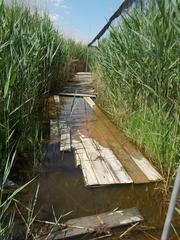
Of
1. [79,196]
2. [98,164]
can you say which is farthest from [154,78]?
[79,196]

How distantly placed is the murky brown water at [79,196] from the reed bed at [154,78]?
0.32m

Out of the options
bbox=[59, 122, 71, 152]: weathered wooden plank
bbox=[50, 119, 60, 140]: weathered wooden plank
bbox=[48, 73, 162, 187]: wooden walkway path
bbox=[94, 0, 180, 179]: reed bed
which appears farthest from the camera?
bbox=[50, 119, 60, 140]: weathered wooden plank

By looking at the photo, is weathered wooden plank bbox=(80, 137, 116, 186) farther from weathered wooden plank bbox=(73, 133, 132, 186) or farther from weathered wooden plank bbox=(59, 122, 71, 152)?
weathered wooden plank bbox=(59, 122, 71, 152)

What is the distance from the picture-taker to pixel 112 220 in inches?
77.3

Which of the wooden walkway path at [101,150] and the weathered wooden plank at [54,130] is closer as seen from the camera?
the wooden walkway path at [101,150]

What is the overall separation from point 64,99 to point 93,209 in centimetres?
461

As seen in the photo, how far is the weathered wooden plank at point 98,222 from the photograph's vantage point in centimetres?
181

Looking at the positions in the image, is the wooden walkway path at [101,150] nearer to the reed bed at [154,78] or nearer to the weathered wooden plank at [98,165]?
the weathered wooden plank at [98,165]

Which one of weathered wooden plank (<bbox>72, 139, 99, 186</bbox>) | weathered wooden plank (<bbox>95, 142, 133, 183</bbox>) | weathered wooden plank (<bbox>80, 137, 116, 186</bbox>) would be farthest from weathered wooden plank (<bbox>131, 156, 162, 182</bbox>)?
weathered wooden plank (<bbox>72, 139, 99, 186</bbox>)

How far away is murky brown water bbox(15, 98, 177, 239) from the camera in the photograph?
2.09 meters

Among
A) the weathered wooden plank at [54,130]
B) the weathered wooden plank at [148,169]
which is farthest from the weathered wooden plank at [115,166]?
the weathered wooden plank at [54,130]

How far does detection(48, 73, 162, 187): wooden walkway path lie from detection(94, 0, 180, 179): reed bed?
0.16 m

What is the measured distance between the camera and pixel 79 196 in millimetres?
2311

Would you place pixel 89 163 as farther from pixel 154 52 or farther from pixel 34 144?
pixel 154 52
